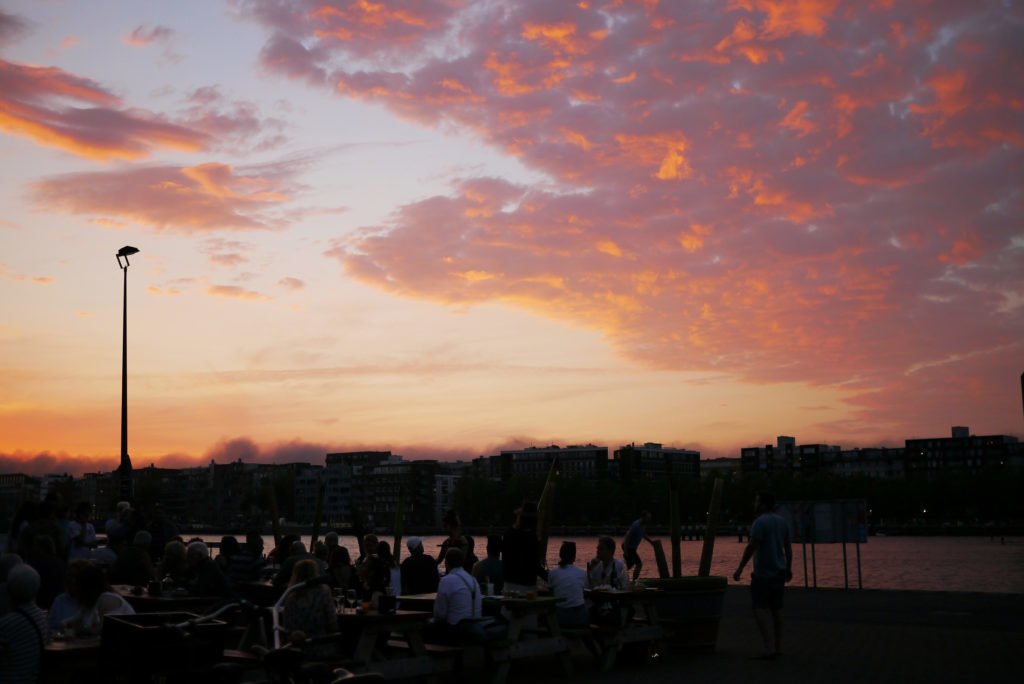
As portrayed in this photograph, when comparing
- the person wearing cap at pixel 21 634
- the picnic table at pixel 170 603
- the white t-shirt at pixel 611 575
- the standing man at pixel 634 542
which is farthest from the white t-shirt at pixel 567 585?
the person wearing cap at pixel 21 634

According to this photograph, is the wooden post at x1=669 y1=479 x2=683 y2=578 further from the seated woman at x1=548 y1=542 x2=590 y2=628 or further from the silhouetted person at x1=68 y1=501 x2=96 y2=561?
the silhouetted person at x1=68 y1=501 x2=96 y2=561

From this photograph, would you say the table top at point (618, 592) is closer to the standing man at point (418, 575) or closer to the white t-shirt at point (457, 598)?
the standing man at point (418, 575)

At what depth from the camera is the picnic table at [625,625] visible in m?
14.4

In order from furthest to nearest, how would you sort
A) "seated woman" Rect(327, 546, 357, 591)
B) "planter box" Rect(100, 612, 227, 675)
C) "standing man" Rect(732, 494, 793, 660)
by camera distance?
"seated woman" Rect(327, 546, 357, 591), "standing man" Rect(732, 494, 793, 660), "planter box" Rect(100, 612, 227, 675)

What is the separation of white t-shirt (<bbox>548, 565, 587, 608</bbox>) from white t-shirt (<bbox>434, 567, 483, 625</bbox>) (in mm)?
1910

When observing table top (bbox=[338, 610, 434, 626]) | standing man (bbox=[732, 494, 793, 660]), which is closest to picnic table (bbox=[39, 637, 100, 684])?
table top (bbox=[338, 610, 434, 626])

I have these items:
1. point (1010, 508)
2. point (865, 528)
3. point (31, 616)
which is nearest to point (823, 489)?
point (1010, 508)

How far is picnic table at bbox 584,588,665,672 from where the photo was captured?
1438 centimetres

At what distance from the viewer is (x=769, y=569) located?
15016 mm

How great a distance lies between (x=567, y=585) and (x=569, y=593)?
0.14m

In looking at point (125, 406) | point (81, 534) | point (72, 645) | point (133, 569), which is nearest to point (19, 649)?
point (72, 645)

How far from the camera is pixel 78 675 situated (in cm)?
855

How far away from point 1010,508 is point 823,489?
3047 cm

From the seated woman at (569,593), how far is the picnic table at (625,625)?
0.99 ft
